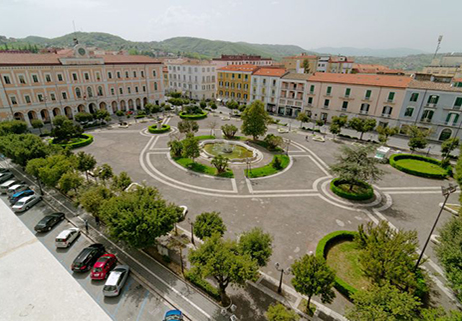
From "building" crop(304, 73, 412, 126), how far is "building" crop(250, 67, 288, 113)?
30.7 ft

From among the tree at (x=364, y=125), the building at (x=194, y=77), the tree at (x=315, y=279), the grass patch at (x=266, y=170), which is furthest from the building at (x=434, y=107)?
the building at (x=194, y=77)

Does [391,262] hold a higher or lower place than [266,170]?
higher

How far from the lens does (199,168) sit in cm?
3547

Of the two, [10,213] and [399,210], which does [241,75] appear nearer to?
[399,210]

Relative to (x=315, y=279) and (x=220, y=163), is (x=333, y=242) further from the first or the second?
(x=220, y=163)

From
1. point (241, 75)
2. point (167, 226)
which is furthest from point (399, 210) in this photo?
point (241, 75)

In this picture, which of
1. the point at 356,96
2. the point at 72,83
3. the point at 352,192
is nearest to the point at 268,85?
the point at 356,96

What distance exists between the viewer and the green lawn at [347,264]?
18.1 metres

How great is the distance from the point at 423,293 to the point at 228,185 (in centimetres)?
2108

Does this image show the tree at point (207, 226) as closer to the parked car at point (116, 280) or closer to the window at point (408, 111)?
the parked car at point (116, 280)

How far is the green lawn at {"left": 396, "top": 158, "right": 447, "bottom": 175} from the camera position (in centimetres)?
3642

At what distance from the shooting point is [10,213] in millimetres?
25406

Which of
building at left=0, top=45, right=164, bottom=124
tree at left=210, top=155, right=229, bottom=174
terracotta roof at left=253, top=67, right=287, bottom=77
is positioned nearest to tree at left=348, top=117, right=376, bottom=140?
terracotta roof at left=253, top=67, right=287, bottom=77

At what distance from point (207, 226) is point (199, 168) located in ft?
60.2
